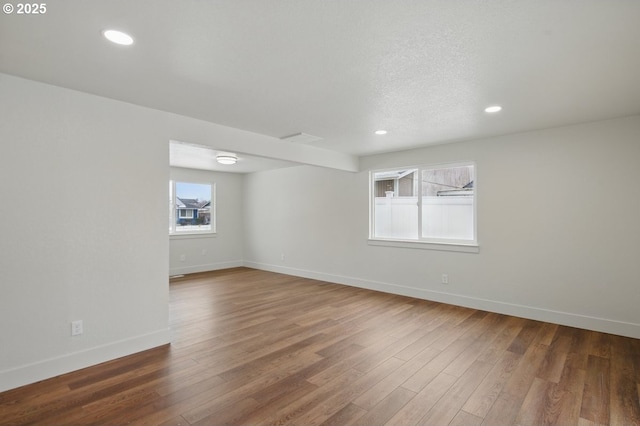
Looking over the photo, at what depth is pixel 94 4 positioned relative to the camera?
1577 millimetres

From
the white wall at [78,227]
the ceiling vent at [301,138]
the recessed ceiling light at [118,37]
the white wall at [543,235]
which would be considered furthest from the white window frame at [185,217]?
the recessed ceiling light at [118,37]

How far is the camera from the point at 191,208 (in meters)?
7.29

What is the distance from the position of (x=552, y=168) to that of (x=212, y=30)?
4081 millimetres

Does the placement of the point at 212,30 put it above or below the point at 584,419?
above

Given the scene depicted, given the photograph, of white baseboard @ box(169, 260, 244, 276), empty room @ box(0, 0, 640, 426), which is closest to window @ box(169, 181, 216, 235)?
white baseboard @ box(169, 260, 244, 276)

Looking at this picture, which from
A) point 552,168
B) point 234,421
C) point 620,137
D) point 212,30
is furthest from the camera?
point 552,168

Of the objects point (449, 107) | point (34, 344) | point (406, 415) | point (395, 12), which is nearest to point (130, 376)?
point (34, 344)

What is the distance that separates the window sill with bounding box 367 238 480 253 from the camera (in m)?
4.47

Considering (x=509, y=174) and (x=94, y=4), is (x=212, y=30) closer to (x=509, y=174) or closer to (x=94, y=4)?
(x=94, y=4)

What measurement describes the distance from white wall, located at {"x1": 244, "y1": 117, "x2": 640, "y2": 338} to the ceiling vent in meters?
1.60

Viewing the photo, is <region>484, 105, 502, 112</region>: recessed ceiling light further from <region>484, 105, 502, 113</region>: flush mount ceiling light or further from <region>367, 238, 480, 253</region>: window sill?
<region>367, 238, 480, 253</region>: window sill

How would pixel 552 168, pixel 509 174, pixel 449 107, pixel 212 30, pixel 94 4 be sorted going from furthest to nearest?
pixel 509 174
pixel 552 168
pixel 449 107
pixel 212 30
pixel 94 4

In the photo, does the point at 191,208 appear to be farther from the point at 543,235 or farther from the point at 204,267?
the point at 543,235

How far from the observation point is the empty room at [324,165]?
6.19 feet
